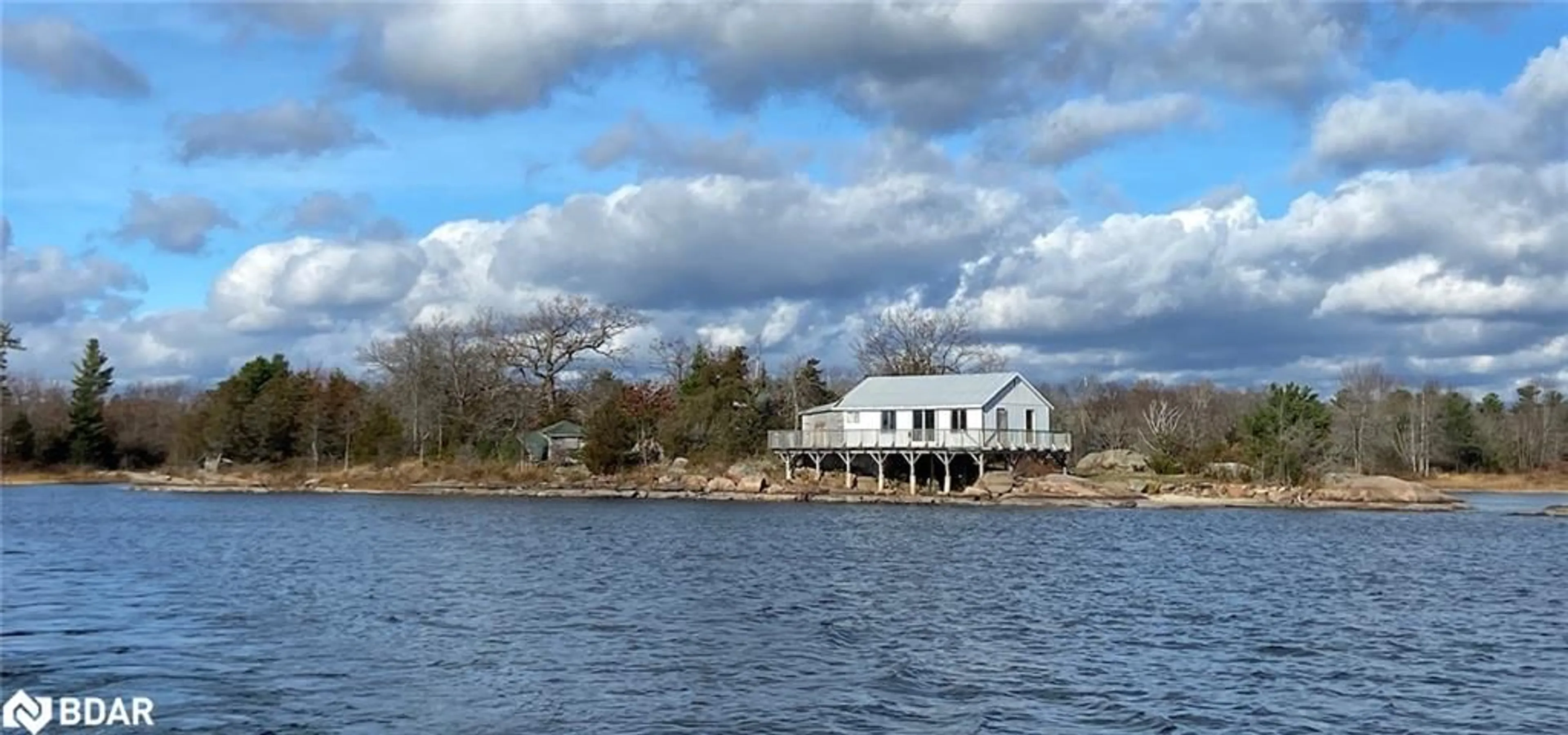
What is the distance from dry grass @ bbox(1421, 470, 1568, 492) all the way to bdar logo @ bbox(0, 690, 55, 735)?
89.7m

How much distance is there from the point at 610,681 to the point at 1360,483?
2345 inches

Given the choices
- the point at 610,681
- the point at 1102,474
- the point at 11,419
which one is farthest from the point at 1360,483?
the point at 11,419

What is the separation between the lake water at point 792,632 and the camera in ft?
58.9

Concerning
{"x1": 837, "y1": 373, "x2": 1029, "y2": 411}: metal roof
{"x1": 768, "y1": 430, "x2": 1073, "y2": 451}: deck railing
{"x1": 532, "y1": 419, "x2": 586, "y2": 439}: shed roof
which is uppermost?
{"x1": 837, "y1": 373, "x2": 1029, "y2": 411}: metal roof

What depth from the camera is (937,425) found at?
7112 cm

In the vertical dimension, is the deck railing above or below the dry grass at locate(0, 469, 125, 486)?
above

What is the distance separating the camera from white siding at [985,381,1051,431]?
7019 cm

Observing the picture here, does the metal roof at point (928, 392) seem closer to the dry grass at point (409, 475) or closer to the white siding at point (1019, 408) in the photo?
the white siding at point (1019, 408)

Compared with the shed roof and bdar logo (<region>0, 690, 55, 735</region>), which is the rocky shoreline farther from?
bdar logo (<region>0, 690, 55, 735</region>)

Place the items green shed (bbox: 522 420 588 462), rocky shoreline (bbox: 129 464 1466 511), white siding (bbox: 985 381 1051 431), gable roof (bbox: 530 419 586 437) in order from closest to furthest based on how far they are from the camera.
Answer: rocky shoreline (bbox: 129 464 1466 511) < white siding (bbox: 985 381 1051 431) < green shed (bbox: 522 420 588 462) < gable roof (bbox: 530 419 586 437)

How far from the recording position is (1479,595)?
31234 millimetres

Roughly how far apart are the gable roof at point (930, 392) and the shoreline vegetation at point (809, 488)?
156 inches

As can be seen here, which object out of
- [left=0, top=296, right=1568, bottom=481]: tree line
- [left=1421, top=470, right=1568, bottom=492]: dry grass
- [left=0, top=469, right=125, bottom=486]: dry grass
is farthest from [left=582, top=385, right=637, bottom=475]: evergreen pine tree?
[left=1421, top=470, right=1568, bottom=492]: dry grass

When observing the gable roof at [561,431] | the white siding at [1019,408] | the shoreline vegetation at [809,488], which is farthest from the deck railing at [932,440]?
the gable roof at [561,431]
